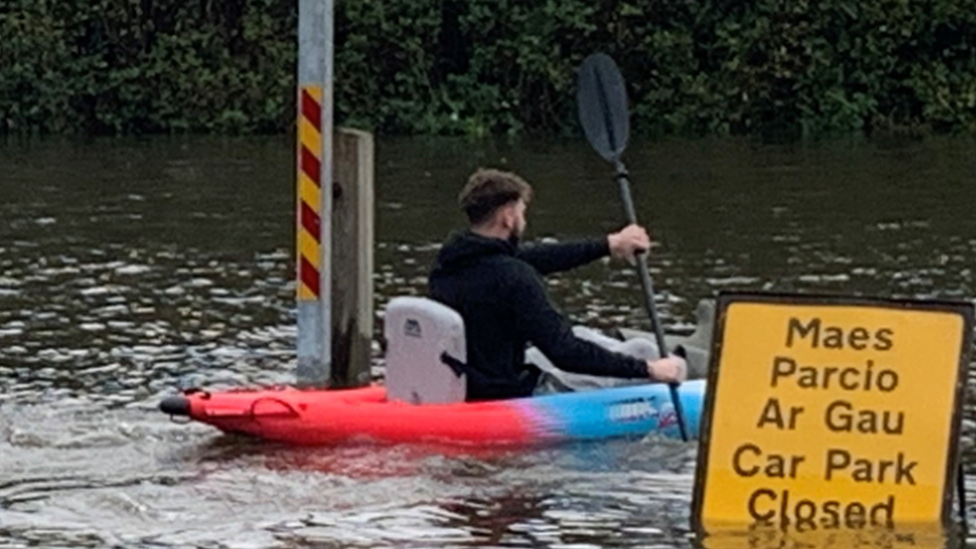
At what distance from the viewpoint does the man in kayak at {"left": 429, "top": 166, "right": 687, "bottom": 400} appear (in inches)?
417

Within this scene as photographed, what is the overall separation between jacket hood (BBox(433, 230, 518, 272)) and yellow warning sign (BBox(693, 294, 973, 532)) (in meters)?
2.73

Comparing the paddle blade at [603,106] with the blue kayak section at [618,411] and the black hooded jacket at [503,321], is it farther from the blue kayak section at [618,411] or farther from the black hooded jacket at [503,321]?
Answer: the blue kayak section at [618,411]

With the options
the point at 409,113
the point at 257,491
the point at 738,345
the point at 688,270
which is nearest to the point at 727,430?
the point at 738,345

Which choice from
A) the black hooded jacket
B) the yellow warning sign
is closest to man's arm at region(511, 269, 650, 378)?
the black hooded jacket

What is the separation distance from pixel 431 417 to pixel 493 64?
2256 centimetres

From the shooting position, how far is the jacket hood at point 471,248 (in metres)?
10.7

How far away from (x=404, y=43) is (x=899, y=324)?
25.3 m

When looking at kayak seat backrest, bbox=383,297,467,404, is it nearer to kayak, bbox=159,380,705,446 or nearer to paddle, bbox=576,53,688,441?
kayak, bbox=159,380,705,446

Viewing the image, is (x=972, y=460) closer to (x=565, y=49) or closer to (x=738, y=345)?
(x=738, y=345)

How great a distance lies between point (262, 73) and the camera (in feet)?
108

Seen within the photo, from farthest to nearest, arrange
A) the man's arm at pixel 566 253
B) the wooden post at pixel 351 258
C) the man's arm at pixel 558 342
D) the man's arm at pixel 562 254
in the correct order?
the wooden post at pixel 351 258 < the man's arm at pixel 562 254 < the man's arm at pixel 566 253 < the man's arm at pixel 558 342

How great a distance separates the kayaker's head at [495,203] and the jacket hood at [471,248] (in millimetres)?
39

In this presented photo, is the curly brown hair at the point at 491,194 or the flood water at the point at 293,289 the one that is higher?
the curly brown hair at the point at 491,194

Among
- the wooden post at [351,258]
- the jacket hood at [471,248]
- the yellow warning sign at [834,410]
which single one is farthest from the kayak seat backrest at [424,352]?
the yellow warning sign at [834,410]
